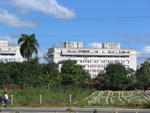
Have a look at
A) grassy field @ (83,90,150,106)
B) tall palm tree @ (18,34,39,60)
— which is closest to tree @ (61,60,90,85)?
tall palm tree @ (18,34,39,60)

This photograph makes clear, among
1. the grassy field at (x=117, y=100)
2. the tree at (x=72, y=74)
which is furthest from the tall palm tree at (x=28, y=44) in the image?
the grassy field at (x=117, y=100)

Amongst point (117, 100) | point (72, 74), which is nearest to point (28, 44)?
point (72, 74)

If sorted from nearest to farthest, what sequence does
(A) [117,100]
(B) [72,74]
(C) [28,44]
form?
(A) [117,100], (C) [28,44], (B) [72,74]

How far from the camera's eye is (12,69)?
9962 centimetres

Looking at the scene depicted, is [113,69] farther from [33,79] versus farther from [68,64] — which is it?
[33,79]

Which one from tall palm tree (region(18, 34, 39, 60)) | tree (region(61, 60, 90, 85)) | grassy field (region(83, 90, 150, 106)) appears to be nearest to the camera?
grassy field (region(83, 90, 150, 106))

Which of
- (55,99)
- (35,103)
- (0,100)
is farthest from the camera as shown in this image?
(55,99)

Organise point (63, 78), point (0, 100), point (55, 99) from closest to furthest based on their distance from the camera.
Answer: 1. point (0, 100)
2. point (55, 99)
3. point (63, 78)

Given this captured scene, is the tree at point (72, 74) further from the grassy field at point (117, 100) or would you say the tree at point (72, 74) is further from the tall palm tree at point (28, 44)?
the grassy field at point (117, 100)

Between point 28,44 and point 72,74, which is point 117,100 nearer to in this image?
point 28,44

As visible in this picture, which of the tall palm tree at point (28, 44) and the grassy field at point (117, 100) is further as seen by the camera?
the tall palm tree at point (28, 44)

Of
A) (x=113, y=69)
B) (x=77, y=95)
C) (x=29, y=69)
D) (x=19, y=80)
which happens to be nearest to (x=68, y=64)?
(x=113, y=69)

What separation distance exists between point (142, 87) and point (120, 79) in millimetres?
13057

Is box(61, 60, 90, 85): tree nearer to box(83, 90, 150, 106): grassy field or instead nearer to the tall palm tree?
the tall palm tree
